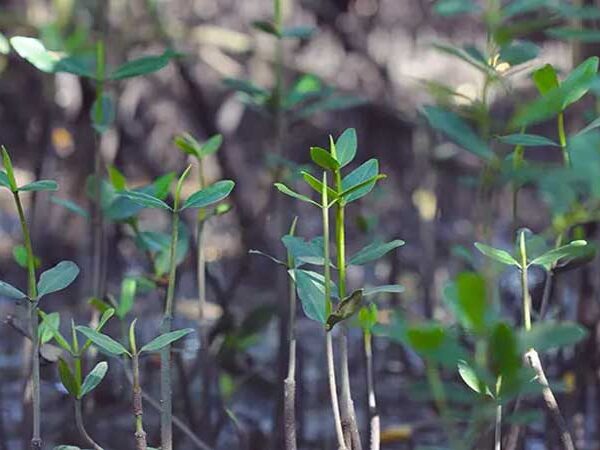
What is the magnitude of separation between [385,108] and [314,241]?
173 centimetres

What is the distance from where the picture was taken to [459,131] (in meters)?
0.76

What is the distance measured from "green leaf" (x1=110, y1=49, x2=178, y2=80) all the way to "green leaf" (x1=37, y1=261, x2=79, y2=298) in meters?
0.20

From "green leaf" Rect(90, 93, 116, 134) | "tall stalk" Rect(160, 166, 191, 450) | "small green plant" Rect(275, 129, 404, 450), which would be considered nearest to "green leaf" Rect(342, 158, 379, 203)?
"small green plant" Rect(275, 129, 404, 450)

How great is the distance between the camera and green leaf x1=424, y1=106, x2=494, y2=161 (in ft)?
2.39

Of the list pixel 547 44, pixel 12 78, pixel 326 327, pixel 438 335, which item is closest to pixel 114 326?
pixel 12 78

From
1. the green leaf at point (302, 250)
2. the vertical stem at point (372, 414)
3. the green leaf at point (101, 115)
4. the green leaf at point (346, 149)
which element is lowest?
the vertical stem at point (372, 414)

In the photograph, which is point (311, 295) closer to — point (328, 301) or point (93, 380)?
point (328, 301)

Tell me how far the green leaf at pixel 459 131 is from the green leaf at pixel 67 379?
29 cm

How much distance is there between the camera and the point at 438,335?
0.52 meters

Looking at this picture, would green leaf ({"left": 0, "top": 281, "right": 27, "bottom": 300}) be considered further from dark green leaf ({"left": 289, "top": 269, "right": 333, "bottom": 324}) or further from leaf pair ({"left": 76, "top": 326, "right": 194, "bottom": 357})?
dark green leaf ({"left": 289, "top": 269, "right": 333, "bottom": 324})

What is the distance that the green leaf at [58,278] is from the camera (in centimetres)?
78

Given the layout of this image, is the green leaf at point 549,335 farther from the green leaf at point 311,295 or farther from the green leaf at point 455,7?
the green leaf at point 455,7

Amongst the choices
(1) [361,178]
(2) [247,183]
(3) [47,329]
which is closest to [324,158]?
(1) [361,178]

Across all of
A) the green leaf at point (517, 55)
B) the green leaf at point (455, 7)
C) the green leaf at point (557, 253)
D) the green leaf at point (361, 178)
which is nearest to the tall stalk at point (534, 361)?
the green leaf at point (557, 253)
